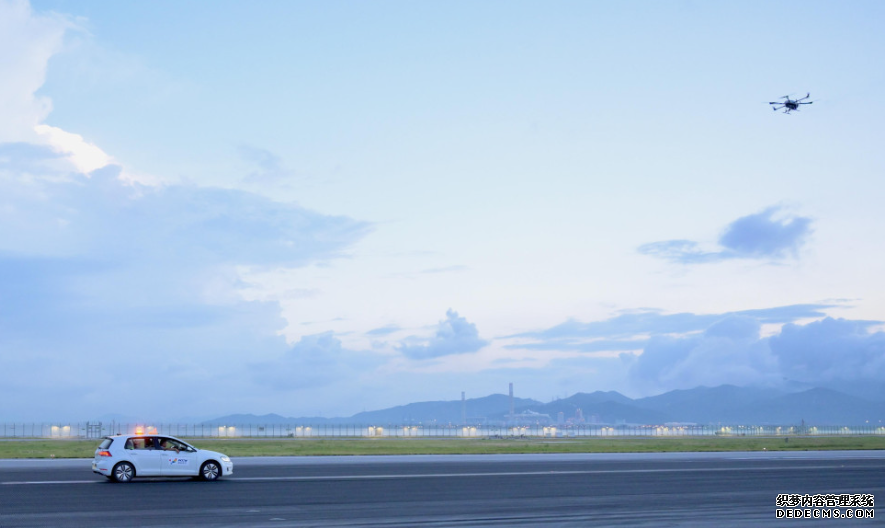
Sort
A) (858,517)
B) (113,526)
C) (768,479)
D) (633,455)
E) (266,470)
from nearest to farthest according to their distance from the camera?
(113,526) < (858,517) < (768,479) < (266,470) < (633,455)

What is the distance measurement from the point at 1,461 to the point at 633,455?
40043mm

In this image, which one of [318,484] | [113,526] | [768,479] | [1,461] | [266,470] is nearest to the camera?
[113,526]

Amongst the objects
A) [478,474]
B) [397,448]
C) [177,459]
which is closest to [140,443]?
[177,459]

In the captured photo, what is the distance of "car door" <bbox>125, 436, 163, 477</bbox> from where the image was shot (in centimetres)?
3136

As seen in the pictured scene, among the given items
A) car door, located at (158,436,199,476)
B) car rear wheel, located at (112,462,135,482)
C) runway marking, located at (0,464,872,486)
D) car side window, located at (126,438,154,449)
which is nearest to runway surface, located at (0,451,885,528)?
runway marking, located at (0,464,872,486)

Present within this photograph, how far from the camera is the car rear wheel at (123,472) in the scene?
3116 cm

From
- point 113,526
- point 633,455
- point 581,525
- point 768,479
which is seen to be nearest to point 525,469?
point 768,479

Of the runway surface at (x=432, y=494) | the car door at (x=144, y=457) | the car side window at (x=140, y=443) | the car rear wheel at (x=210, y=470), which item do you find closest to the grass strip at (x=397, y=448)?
the runway surface at (x=432, y=494)

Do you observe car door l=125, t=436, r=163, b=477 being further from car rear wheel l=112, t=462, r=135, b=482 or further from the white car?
car rear wheel l=112, t=462, r=135, b=482

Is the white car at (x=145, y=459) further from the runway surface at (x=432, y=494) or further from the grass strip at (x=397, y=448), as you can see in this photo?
the grass strip at (x=397, y=448)

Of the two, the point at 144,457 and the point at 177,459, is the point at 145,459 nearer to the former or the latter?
the point at 144,457

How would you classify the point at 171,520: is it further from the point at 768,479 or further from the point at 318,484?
the point at 768,479

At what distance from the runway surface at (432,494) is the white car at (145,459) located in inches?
21.5

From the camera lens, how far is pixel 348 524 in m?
20.4
